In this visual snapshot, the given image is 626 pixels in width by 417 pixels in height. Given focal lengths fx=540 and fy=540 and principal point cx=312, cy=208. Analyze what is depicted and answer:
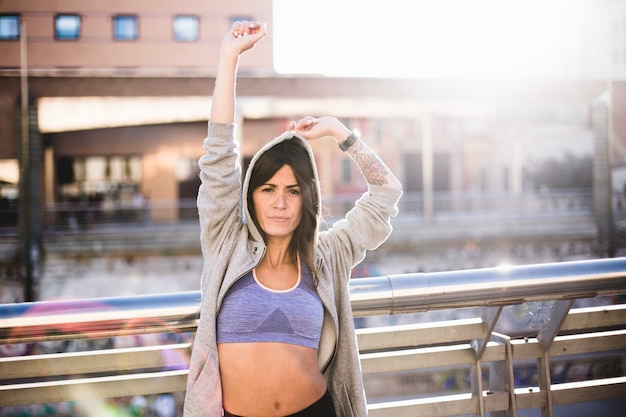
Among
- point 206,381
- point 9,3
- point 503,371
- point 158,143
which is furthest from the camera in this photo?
point 9,3

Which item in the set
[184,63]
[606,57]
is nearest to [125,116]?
[184,63]

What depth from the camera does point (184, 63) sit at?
70.0 ft

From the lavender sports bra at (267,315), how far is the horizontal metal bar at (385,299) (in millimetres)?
107

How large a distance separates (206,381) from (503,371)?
1089 millimetres

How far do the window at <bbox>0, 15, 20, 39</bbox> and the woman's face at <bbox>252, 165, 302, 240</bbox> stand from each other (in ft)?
71.6

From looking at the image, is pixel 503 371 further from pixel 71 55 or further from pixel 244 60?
pixel 71 55

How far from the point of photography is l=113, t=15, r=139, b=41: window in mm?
20844

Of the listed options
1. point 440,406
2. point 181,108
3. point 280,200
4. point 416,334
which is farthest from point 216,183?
point 181,108

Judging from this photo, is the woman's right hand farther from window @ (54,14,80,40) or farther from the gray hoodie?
window @ (54,14,80,40)

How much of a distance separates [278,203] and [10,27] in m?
22.1

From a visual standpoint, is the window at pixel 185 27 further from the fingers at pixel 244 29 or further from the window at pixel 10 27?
the fingers at pixel 244 29

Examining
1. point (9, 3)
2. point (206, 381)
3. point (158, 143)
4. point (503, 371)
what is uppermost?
point (9, 3)

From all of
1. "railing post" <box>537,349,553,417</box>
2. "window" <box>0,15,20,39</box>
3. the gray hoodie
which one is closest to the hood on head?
the gray hoodie

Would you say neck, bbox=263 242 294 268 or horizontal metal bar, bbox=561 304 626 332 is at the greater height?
neck, bbox=263 242 294 268
